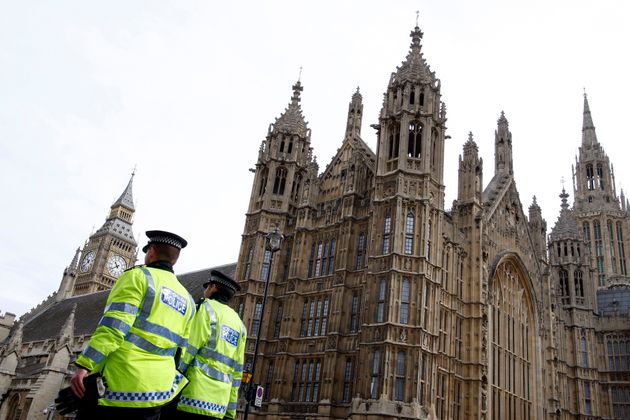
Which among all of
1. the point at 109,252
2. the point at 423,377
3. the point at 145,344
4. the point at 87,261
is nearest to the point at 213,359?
the point at 145,344

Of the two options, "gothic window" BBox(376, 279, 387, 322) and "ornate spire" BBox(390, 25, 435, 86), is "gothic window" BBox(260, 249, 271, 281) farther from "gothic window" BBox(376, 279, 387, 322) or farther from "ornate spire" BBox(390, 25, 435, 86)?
"ornate spire" BBox(390, 25, 435, 86)

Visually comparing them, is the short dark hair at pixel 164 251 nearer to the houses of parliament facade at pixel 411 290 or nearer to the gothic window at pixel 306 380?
the houses of parliament facade at pixel 411 290

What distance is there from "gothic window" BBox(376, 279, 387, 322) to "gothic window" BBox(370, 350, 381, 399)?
5.80 ft

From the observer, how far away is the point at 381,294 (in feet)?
95.2

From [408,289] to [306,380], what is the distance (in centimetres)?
802

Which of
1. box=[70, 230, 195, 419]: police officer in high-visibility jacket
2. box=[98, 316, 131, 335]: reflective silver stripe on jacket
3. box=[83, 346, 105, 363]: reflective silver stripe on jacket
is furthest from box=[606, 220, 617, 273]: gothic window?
box=[83, 346, 105, 363]: reflective silver stripe on jacket

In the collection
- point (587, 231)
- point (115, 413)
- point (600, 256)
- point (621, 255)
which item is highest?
point (587, 231)

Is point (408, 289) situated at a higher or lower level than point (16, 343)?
higher

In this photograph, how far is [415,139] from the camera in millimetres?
32969

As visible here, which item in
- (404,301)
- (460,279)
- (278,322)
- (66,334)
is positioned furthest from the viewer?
(66,334)

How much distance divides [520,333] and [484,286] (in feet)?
24.9

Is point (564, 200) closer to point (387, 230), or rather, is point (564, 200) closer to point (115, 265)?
point (387, 230)

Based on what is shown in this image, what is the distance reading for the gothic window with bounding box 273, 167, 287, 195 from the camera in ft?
128

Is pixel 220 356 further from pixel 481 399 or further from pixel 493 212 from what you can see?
pixel 493 212
